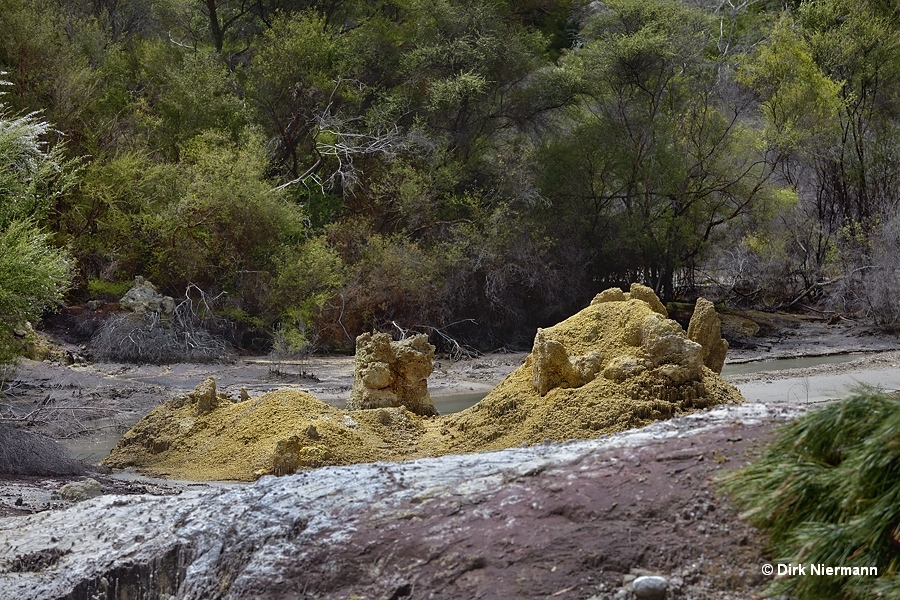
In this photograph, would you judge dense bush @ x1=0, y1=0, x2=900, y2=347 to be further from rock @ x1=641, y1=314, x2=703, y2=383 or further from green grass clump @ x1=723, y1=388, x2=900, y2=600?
green grass clump @ x1=723, y1=388, x2=900, y2=600

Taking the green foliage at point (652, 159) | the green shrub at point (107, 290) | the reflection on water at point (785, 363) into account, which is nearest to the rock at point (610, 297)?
the reflection on water at point (785, 363)

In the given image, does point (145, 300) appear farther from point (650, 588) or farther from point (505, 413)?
point (650, 588)

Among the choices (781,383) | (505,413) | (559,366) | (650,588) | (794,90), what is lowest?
(781,383)

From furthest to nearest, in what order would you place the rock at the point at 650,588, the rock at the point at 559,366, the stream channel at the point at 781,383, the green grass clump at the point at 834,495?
1. the stream channel at the point at 781,383
2. the rock at the point at 559,366
3. the rock at the point at 650,588
4. the green grass clump at the point at 834,495

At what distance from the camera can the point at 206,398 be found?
473 inches

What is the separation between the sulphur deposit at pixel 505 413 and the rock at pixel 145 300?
7.62 m

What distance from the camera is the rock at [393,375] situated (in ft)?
39.4

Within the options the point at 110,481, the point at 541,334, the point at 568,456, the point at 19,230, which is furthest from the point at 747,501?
the point at 19,230

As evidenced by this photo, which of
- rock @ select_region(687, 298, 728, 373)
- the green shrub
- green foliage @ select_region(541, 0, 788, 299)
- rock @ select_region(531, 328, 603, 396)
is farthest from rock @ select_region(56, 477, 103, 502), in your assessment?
green foliage @ select_region(541, 0, 788, 299)

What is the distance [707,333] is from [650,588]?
24.9ft

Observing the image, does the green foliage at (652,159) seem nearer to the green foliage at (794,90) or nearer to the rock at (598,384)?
the green foliage at (794,90)

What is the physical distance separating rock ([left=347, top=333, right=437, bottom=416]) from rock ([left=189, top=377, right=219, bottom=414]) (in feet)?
5.09

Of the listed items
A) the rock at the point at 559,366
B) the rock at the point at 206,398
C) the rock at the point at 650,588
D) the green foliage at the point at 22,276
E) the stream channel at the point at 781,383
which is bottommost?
the stream channel at the point at 781,383

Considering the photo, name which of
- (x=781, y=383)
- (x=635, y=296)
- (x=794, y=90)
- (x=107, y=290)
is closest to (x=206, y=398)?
(x=635, y=296)
